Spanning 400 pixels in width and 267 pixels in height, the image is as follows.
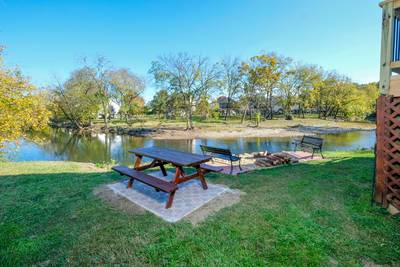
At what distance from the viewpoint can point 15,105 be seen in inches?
273

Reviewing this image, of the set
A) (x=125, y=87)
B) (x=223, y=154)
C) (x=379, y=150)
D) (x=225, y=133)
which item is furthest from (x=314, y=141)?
(x=125, y=87)

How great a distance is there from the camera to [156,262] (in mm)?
2203

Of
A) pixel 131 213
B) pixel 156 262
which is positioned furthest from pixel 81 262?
pixel 131 213

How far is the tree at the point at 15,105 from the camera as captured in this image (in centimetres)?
675

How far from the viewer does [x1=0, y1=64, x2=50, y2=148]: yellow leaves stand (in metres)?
6.75

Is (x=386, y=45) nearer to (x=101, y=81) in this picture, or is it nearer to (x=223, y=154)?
(x=223, y=154)

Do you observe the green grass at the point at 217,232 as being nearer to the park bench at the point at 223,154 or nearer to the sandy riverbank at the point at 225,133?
the park bench at the point at 223,154

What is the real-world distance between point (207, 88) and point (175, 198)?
78.9ft

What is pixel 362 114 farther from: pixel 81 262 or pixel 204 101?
pixel 81 262

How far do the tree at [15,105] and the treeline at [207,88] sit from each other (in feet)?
61.0

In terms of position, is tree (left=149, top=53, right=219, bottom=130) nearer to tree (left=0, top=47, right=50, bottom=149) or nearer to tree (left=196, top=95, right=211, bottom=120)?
tree (left=196, top=95, right=211, bottom=120)

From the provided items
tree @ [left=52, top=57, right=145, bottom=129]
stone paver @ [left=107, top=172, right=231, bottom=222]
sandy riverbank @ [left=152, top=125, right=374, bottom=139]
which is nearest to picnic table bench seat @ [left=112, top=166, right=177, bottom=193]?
stone paver @ [left=107, top=172, right=231, bottom=222]

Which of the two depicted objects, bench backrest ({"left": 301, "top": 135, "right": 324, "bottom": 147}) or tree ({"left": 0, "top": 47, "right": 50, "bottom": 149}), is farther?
bench backrest ({"left": 301, "top": 135, "right": 324, "bottom": 147})

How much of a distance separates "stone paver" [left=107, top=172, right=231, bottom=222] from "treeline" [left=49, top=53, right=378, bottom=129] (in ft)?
73.4
